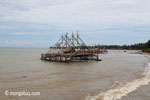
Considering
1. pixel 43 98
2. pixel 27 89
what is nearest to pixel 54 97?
pixel 43 98

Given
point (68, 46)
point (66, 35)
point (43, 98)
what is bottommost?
point (43, 98)

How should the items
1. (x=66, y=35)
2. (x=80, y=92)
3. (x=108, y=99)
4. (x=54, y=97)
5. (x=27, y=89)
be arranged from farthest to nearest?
(x=66, y=35)
(x=27, y=89)
(x=80, y=92)
(x=54, y=97)
(x=108, y=99)

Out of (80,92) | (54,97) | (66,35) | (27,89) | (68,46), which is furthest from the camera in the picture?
(66,35)

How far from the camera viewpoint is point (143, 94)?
9.66 metres

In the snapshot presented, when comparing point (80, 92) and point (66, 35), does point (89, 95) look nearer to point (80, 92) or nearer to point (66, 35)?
point (80, 92)

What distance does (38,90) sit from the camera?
1069 cm

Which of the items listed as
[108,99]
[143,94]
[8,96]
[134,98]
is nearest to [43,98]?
[8,96]

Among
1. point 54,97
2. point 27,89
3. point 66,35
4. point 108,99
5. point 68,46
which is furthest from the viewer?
point 66,35

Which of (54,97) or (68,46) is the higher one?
(68,46)

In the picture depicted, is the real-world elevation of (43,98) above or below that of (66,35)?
below

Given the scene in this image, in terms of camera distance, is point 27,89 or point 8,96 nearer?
point 8,96

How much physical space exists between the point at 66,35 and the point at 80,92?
1068 inches

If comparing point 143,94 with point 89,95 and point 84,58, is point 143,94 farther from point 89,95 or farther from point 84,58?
point 84,58

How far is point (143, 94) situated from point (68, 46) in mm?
25585
